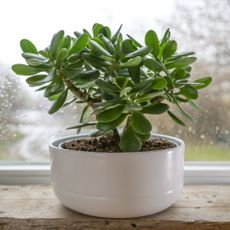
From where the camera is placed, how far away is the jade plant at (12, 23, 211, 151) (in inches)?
24.4

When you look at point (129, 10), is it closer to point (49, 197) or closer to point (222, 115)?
point (222, 115)

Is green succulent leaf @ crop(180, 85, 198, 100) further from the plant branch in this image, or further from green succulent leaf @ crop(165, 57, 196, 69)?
the plant branch

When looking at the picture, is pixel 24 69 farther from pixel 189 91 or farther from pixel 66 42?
pixel 189 91

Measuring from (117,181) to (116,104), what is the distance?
14cm

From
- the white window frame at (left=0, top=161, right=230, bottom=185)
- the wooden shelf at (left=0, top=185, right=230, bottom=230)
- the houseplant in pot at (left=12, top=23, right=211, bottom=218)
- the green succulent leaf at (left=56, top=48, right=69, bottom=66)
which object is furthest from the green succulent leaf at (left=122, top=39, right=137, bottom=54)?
the white window frame at (left=0, top=161, right=230, bottom=185)

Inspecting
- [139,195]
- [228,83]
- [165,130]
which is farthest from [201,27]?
[139,195]

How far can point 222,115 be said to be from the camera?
986 millimetres

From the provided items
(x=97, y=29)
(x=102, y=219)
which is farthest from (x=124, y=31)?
(x=102, y=219)

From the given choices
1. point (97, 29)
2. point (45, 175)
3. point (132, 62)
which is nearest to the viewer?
point (132, 62)

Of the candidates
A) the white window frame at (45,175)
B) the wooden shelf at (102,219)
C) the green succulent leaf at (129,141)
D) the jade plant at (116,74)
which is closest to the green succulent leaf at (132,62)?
the jade plant at (116,74)

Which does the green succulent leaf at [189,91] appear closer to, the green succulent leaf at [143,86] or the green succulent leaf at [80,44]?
the green succulent leaf at [143,86]

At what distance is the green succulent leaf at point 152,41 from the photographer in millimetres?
649

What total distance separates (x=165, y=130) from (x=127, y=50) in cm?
38

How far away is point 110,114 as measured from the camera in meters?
0.62
